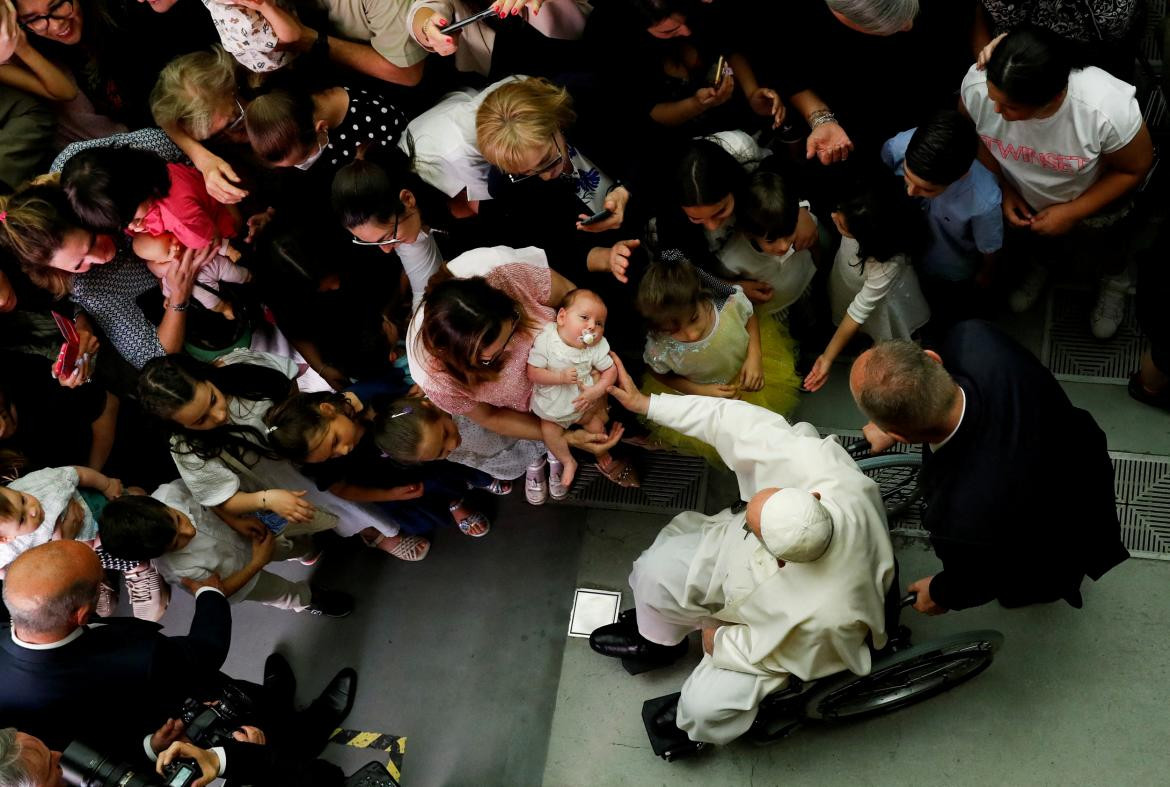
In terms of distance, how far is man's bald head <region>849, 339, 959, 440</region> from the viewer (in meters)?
2.36

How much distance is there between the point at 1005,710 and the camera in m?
3.32

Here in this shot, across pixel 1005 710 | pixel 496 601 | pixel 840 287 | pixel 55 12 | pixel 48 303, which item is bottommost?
pixel 496 601

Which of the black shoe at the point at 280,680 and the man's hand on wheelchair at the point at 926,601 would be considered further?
the black shoe at the point at 280,680

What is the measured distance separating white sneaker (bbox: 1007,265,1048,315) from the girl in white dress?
482 millimetres

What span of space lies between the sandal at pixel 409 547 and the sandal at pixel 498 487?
13.6 inches

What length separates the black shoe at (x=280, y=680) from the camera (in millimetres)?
3844

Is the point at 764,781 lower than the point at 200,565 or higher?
lower

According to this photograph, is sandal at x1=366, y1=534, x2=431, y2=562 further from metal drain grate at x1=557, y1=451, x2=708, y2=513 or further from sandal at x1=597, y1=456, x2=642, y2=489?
sandal at x1=597, y1=456, x2=642, y2=489

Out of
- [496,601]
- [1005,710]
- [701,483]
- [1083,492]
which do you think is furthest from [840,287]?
[496,601]

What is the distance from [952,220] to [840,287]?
47 centimetres

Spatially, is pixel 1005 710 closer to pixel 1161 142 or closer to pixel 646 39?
pixel 1161 142

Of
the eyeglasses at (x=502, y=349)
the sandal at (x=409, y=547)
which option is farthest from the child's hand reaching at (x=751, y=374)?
the sandal at (x=409, y=547)

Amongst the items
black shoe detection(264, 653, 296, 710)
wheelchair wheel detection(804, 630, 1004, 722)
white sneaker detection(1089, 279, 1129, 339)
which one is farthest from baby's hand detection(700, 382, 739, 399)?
black shoe detection(264, 653, 296, 710)

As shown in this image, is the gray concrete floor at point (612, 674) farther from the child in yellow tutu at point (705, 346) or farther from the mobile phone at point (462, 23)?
the mobile phone at point (462, 23)
